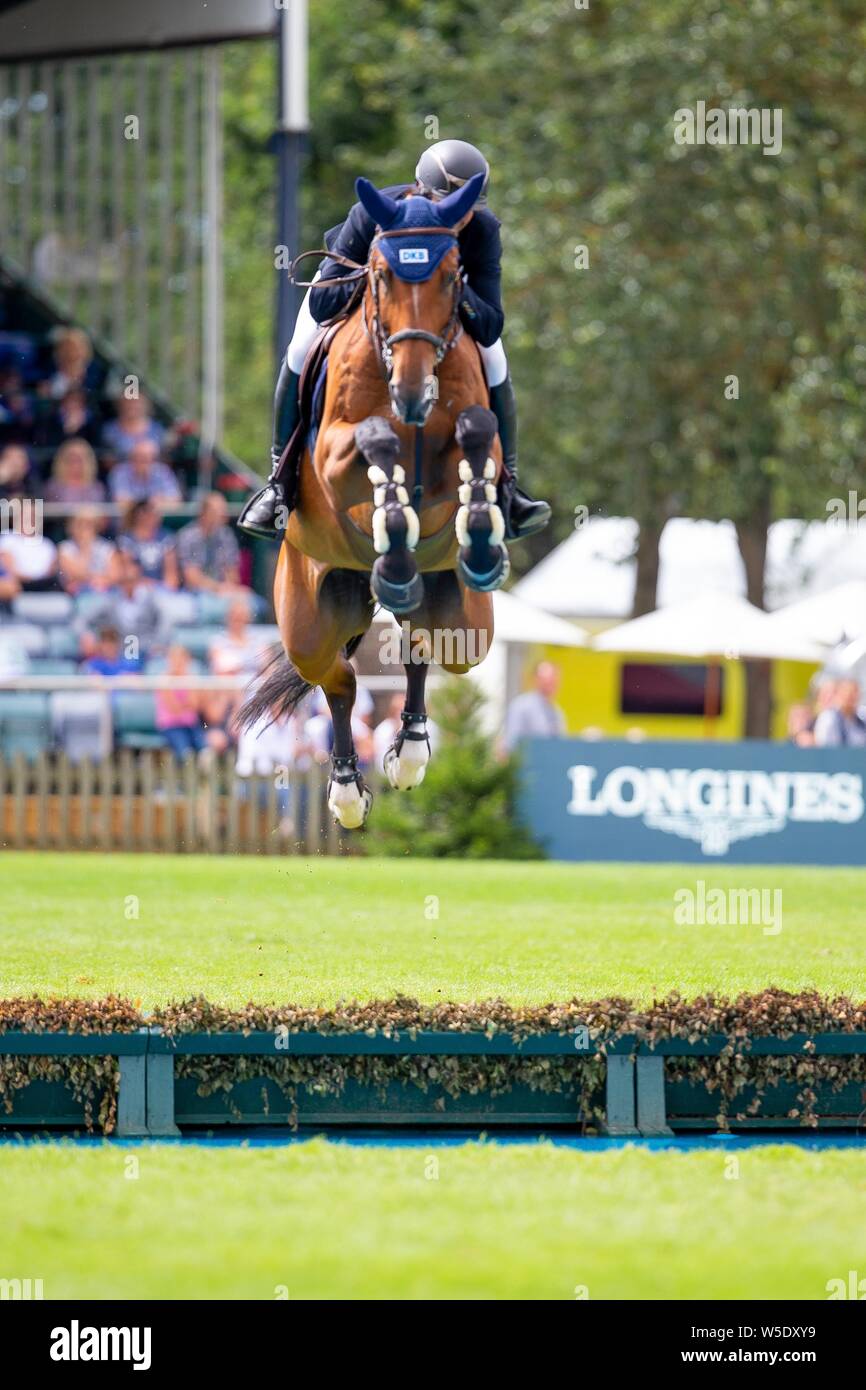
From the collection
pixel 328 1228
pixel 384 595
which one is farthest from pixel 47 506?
pixel 328 1228

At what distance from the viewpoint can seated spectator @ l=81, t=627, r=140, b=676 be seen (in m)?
19.0

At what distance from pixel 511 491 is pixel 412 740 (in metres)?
1.37

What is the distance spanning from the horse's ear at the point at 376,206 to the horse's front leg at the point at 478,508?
843mm

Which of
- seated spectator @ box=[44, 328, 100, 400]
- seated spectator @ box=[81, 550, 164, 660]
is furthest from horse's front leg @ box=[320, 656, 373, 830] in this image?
seated spectator @ box=[44, 328, 100, 400]

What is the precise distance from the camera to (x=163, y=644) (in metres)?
19.5

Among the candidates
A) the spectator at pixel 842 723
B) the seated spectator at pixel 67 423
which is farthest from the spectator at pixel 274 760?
the seated spectator at pixel 67 423

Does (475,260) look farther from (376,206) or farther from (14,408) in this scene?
(14,408)

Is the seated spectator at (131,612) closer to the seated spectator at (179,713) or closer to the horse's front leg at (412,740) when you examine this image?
the seated spectator at (179,713)

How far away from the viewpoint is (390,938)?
9.98m

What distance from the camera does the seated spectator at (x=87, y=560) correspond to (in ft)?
65.1

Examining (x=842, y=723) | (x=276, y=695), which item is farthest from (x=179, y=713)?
(x=276, y=695)

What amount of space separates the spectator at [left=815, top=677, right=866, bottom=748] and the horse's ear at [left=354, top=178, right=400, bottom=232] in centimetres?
1237

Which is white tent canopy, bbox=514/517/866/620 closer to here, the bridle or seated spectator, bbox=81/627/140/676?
seated spectator, bbox=81/627/140/676
